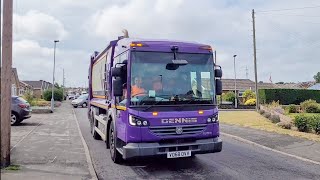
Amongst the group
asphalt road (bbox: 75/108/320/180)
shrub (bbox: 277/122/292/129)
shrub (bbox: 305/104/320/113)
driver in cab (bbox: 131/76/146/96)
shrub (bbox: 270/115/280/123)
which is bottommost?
asphalt road (bbox: 75/108/320/180)

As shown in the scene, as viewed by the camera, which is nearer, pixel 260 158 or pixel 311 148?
pixel 260 158

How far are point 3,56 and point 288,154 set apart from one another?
8.34m

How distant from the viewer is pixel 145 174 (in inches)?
330

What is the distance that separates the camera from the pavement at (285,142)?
11398 mm

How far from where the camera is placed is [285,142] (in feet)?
43.7

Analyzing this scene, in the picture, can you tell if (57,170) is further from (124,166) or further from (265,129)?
(265,129)

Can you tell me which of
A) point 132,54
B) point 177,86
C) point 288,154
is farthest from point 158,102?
point 288,154

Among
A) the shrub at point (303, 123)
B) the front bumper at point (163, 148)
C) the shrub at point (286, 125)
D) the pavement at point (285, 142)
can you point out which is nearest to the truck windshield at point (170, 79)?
the front bumper at point (163, 148)

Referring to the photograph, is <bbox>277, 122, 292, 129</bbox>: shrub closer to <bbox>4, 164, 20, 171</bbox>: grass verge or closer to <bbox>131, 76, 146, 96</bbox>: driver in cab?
<bbox>131, 76, 146, 96</bbox>: driver in cab

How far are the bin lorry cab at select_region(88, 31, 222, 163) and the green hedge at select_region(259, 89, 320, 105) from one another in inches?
1437

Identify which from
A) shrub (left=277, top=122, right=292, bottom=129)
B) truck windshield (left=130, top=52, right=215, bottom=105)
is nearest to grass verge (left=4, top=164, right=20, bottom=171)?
truck windshield (left=130, top=52, right=215, bottom=105)

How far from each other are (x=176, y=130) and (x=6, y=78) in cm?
386

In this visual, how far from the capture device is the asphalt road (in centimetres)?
820

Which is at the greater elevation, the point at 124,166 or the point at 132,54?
the point at 132,54
